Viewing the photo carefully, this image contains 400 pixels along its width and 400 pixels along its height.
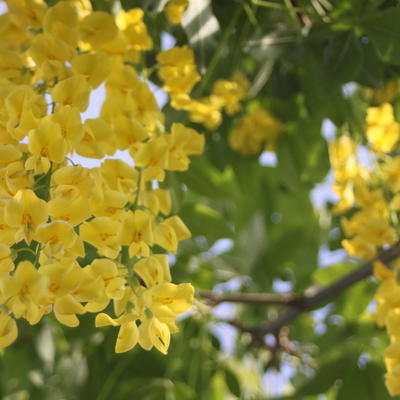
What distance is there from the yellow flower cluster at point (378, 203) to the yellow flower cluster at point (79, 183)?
0.24 m

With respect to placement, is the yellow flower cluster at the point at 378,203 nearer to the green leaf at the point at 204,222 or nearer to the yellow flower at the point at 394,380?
the yellow flower at the point at 394,380

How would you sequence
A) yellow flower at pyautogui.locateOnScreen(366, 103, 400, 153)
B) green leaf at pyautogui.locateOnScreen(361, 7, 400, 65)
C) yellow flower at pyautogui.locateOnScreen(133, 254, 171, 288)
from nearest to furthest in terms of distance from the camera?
1. yellow flower at pyautogui.locateOnScreen(133, 254, 171, 288)
2. green leaf at pyautogui.locateOnScreen(361, 7, 400, 65)
3. yellow flower at pyautogui.locateOnScreen(366, 103, 400, 153)

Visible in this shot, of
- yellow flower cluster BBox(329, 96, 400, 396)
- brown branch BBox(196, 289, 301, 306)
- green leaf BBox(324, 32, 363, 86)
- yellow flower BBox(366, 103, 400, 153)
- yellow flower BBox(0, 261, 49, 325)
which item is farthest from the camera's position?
brown branch BBox(196, 289, 301, 306)

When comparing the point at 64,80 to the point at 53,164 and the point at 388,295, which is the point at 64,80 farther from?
the point at 388,295

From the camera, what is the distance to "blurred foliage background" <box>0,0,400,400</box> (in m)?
0.93

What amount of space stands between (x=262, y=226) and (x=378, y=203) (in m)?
0.59

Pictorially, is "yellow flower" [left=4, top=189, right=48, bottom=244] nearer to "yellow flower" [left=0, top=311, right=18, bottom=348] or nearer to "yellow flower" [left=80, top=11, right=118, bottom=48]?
"yellow flower" [left=0, top=311, right=18, bottom=348]

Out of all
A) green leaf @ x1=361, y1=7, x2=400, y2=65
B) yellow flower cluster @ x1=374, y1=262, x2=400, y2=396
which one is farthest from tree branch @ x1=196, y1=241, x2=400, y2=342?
green leaf @ x1=361, y1=7, x2=400, y2=65

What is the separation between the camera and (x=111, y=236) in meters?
0.59

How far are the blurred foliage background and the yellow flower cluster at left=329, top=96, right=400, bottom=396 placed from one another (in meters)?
0.04

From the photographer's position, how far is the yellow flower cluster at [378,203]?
2.32ft

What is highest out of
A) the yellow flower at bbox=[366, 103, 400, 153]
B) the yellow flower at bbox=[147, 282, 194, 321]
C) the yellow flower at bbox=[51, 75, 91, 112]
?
the yellow flower at bbox=[51, 75, 91, 112]

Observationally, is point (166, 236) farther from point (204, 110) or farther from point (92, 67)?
point (204, 110)

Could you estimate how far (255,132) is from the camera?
1.27 m
